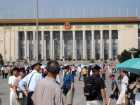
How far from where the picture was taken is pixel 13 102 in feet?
49.7

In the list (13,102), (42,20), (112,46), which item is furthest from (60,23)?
(13,102)

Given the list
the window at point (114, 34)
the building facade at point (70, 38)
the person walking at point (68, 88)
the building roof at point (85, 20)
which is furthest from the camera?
the window at point (114, 34)

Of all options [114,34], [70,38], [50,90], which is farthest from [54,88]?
[70,38]

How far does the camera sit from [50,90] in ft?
25.8

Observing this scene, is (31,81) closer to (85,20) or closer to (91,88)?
(91,88)

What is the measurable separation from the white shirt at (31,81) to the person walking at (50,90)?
553 cm

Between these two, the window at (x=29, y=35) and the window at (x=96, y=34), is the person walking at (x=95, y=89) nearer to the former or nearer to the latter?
the window at (x=96, y=34)

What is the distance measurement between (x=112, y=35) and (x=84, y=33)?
595 cm

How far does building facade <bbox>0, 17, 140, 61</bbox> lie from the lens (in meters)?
124

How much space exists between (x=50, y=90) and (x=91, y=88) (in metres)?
4.35

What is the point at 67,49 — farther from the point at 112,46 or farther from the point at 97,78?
the point at 97,78

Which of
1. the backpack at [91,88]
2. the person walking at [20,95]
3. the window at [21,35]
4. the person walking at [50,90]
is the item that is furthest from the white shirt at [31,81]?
the window at [21,35]

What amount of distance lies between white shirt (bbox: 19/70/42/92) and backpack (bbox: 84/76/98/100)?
5.41ft

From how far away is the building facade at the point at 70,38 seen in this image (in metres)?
124
